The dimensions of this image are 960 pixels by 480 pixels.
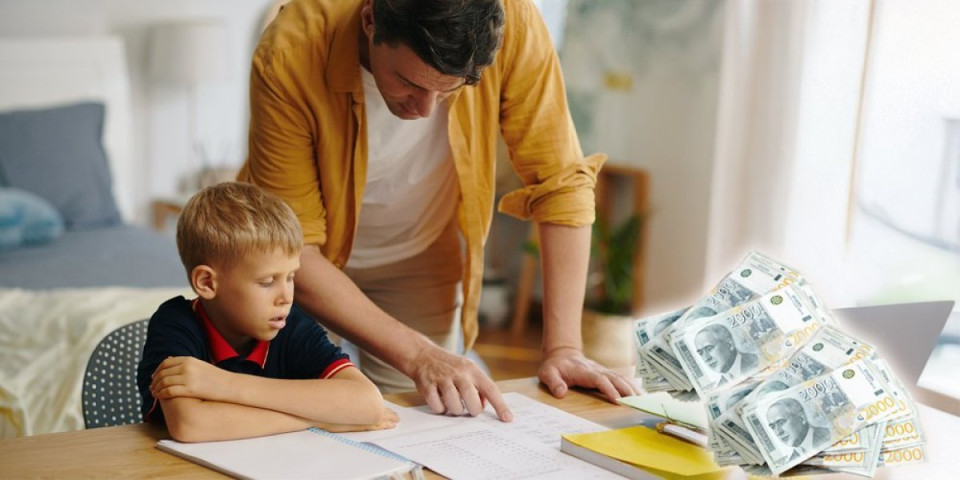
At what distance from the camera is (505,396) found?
5.29 ft

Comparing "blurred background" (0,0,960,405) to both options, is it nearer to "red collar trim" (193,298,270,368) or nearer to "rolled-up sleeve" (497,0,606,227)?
"rolled-up sleeve" (497,0,606,227)

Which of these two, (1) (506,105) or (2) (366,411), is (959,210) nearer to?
(1) (506,105)

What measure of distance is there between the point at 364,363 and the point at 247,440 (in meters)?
0.86

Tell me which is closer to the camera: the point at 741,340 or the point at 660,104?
the point at 741,340

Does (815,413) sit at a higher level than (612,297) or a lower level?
higher

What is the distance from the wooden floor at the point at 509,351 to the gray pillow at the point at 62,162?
1.66 m

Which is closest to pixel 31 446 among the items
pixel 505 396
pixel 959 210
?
pixel 505 396

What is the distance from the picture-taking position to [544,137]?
189cm

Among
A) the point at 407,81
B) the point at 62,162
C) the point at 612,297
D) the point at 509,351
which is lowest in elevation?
the point at 509,351

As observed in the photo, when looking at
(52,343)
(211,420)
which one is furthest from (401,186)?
(52,343)

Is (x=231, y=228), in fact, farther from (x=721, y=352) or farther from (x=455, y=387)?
(x=721, y=352)

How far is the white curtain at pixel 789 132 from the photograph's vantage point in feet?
10.7

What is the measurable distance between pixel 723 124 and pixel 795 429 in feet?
8.93

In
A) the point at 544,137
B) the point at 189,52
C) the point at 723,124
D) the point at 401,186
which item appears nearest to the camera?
the point at 544,137
